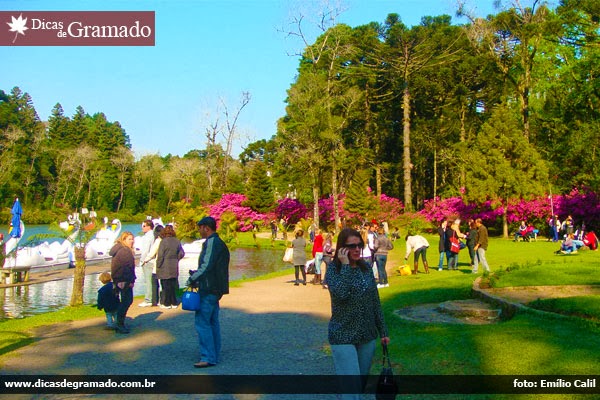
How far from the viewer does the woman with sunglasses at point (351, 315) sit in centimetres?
439

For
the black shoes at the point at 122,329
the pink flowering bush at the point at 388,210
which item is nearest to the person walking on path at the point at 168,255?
the black shoes at the point at 122,329

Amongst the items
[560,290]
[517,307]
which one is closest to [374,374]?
[517,307]

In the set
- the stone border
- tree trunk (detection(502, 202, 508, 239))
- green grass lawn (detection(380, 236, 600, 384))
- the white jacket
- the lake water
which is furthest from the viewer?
tree trunk (detection(502, 202, 508, 239))

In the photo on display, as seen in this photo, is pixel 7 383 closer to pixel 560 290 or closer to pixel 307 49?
pixel 560 290

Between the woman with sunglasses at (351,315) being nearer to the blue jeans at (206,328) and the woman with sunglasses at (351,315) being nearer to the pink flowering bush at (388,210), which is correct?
the blue jeans at (206,328)

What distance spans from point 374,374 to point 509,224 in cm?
3173

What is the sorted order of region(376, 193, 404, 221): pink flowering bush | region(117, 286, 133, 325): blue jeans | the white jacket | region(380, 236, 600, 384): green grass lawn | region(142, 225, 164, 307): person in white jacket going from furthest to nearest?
region(376, 193, 404, 221): pink flowering bush
the white jacket
region(142, 225, 164, 307): person in white jacket
region(117, 286, 133, 325): blue jeans
region(380, 236, 600, 384): green grass lawn

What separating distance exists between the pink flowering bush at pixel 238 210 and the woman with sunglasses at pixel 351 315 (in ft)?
152

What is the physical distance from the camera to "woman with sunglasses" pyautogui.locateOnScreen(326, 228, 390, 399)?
14.4 ft

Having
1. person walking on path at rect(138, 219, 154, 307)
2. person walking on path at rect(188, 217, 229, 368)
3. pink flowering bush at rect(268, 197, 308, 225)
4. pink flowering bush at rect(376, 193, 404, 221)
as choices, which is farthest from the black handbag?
pink flowering bush at rect(268, 197, 308, 225)

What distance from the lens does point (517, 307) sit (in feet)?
29.6

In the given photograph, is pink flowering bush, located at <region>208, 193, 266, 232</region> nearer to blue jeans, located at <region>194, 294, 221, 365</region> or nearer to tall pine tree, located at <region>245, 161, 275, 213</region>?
tall pine tree, located at <region>245, 161, 275, 213</region>

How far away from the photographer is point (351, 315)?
4.45 m

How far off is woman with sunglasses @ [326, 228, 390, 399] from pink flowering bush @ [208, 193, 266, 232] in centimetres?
4634
